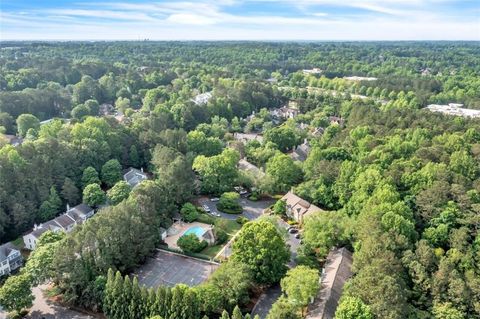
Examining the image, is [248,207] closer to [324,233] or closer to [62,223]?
[324,233]

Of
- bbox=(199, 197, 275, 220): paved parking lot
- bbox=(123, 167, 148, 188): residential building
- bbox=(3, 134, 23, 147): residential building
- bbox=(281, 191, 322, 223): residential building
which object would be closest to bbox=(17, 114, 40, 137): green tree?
bbox=(3, 134, 23, 147): residential building

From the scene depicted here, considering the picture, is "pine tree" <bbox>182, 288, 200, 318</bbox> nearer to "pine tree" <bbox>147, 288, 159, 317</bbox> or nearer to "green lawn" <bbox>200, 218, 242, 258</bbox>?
"pine tree" <bbox>147, 288, 159, 317</bbox>

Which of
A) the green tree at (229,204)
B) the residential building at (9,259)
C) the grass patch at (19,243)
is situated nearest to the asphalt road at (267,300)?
the green tree at (229,204)

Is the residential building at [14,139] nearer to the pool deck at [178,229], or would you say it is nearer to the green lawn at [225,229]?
the pool deck at [178,229]

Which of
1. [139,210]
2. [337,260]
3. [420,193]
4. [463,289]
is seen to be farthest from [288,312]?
[420,193]

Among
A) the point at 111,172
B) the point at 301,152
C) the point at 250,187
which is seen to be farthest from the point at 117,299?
the point at 301,152
